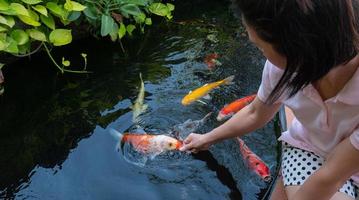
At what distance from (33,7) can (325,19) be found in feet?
7.52

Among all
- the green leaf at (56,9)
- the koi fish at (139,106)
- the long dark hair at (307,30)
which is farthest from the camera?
the green leaf at (56,9)

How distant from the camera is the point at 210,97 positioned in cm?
322

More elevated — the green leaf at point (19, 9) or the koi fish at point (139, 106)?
the green leaf at point (19, 9)

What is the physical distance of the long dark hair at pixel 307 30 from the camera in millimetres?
1363

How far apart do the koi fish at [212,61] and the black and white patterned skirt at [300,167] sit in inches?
68.8

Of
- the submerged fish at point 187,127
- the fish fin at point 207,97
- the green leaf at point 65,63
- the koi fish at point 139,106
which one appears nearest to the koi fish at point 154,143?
the submerged fish at point 187,127

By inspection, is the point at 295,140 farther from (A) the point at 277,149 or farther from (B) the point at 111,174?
(B) the point at 111,174

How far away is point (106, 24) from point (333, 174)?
88.6 inches

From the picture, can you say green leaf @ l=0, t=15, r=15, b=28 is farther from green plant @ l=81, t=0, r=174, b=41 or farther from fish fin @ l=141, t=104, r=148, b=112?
fish fin @ l=141, t=104, r=148, b=112

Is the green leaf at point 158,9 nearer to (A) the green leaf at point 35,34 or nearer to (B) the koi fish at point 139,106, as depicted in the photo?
(B) the koi fish at point 139,106

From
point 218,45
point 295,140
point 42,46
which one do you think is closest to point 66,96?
point 42,46

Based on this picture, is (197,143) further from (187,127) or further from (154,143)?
(187,127)

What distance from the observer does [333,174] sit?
5.51 feet

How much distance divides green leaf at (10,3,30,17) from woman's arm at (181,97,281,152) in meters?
1.43
